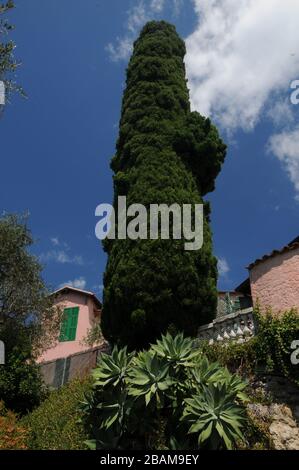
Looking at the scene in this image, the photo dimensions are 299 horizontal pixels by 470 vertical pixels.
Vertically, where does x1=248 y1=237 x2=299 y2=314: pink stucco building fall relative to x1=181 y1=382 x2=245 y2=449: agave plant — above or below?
above

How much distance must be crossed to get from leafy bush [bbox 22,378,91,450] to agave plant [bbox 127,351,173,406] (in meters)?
1.89

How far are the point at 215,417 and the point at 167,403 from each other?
3.56 feet

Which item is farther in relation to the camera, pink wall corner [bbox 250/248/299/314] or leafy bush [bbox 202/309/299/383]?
pink wall corner [bbox 250/248/299/314]

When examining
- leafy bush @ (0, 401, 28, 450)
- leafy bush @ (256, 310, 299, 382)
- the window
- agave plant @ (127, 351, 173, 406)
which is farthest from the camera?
the window

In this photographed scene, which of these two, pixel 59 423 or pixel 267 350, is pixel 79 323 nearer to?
pixel 59 423

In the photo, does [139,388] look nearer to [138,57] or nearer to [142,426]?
[142,426]

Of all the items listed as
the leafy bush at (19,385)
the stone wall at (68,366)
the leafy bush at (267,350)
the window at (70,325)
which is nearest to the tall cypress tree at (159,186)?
the leafy bush at (267,350)

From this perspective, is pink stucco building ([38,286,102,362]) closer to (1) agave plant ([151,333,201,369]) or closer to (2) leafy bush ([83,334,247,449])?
(2) leafy bush ([83,334,247,449])

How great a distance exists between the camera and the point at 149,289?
11.0 meters

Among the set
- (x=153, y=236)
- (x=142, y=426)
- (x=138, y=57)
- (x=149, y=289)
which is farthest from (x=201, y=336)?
(x=138, y=57)

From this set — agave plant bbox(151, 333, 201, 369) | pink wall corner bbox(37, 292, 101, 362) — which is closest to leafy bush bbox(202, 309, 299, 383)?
agave plant bbox(151, 333, 201, 369)

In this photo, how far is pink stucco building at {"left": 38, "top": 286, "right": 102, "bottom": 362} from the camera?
24.1 metres

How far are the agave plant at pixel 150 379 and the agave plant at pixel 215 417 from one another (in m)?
0.49

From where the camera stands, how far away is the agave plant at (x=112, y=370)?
8125 mm
